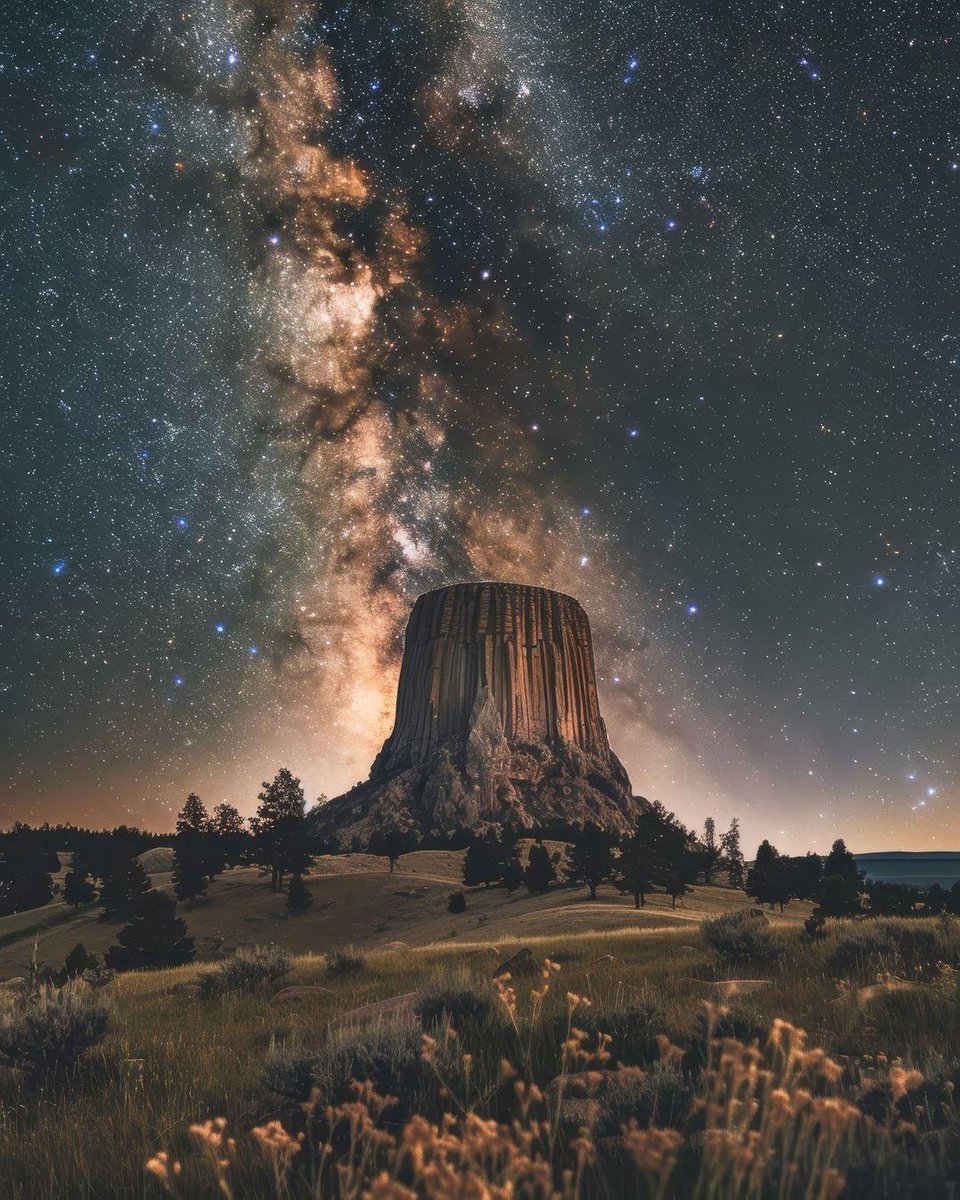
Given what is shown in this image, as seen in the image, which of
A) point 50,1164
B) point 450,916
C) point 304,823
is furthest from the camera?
point 304,823

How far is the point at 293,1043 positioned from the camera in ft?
18.6

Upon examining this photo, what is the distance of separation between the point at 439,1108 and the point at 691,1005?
12.8 feet

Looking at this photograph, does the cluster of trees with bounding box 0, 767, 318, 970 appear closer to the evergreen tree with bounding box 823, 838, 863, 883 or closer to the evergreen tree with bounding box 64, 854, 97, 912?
the evergreen tree with bounding box 64, 854, 97, 912

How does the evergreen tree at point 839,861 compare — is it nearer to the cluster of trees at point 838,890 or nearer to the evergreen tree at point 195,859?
the cluster of trees at point 838,890

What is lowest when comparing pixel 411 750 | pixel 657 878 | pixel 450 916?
pixel 450 916

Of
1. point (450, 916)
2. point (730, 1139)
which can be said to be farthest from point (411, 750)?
point (730, 1139)

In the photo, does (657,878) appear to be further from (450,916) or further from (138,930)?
(138,930)

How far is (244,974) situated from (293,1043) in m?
8.53

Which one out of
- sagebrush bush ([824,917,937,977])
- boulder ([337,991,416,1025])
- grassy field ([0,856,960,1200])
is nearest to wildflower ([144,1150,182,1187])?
grassy field ([0,856,960,1200])

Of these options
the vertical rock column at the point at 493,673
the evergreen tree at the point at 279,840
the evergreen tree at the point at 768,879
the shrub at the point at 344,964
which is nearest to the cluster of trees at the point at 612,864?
the evergreen tree at the point at 768,879

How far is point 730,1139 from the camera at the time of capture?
1.93 metres

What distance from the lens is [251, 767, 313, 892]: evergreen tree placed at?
51688 millimetres

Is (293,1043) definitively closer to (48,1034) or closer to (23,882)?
(48,1034)

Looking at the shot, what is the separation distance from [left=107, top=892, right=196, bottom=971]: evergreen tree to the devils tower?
6349 centimetres
